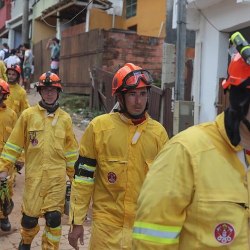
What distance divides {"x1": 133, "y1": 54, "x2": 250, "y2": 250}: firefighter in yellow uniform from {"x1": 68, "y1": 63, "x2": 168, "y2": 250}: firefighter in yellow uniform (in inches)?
Result: 59.7

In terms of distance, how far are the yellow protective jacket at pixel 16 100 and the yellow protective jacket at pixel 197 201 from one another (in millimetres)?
6263

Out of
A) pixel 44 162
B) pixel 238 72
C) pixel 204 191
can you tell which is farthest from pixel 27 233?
pixel 238 72

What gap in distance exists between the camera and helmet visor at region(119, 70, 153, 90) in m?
3.53

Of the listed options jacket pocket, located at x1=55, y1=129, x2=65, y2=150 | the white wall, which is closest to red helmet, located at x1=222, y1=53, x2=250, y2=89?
jacket pocket, located at x1=55, y1=129, x2=65, y2=150

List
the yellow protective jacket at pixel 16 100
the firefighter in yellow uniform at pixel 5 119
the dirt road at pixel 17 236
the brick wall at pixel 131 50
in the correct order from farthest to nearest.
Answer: the brick wall at pixel 131 50, the yellow protective jacket at pixel 16 100, the firefighter in yellow uniform at pixel 5 119, the dirt road at pixel 17 236

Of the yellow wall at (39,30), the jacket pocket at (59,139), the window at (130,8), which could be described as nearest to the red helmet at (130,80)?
the jacket pocket at (59,139)

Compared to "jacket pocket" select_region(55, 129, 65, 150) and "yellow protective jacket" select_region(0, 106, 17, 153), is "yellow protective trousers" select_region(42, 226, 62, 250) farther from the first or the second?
"yellow protective jacket" select_region(0, 106, 17, 153)

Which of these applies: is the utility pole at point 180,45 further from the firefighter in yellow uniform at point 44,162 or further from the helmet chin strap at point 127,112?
the helmet chin strap at point 127,112

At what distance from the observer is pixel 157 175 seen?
1840 mm

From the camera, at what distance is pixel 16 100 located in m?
7.81

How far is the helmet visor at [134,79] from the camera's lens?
3.53 m

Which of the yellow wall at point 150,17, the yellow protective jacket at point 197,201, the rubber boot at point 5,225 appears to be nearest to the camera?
the yellow protective jacket at point 197,201

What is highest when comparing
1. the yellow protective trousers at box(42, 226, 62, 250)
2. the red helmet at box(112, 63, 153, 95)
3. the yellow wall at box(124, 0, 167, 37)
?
the yellow wall at box(124, 0, 167, 37)

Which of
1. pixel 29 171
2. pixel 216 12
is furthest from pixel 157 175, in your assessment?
pixel 216 12
